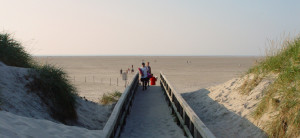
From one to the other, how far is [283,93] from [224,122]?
1.76 meters

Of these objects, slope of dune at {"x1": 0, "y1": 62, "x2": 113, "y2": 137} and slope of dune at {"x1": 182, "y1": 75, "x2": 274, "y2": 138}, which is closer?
slope of dune at {"x1": 0, "y1": 62, "x2": 113, "y2": 137}

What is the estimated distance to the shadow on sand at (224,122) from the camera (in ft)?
17.7

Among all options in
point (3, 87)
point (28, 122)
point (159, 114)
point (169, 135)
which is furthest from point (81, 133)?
point (159, 114)

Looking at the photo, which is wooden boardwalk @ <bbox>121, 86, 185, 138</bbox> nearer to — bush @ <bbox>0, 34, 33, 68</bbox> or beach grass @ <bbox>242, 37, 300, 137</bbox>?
beach grass @ <bbox>242, 37, 300, 137</bbox>

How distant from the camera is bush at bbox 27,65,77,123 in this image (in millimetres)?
6209

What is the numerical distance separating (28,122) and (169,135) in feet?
10.2

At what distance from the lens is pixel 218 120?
21.9 feet

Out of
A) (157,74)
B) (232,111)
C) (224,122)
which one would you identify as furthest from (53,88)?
(157,74)

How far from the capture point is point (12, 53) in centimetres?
741

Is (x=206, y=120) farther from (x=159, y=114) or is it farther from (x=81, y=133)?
(x=81, y=133)

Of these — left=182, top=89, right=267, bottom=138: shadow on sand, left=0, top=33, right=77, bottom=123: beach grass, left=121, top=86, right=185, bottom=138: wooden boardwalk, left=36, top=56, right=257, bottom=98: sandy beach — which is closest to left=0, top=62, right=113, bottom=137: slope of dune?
left=0, top=33, right=77, bottom=123: beach grass

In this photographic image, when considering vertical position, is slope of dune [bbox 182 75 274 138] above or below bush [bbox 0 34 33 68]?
below

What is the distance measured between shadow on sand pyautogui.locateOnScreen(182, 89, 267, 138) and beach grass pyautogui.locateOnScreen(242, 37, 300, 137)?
331 mm

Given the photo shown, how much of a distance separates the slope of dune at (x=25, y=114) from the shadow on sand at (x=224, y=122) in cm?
308
